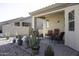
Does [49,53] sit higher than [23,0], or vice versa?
[23,0]

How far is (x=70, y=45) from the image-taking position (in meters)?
11.4

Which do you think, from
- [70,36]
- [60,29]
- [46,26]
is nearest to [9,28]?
[46,26]

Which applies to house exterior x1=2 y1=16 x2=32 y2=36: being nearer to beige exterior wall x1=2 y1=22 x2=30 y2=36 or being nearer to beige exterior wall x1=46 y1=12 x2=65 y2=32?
beige exterior wall x1=2 y1=22 x2=30 y2=36

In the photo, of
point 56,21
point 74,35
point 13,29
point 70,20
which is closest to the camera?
point 74,35

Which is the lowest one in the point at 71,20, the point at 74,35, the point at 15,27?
the point at 74,35

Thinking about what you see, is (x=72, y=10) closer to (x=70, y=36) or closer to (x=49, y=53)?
(x=70, y=36)

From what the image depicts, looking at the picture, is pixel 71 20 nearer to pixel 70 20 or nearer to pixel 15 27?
pixel 70 20

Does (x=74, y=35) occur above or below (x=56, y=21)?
below

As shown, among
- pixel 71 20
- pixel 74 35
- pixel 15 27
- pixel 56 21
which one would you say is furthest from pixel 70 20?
pixel 15 27

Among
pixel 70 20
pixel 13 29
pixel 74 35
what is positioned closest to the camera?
pixel 74 35

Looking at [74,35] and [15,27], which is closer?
[74,35]

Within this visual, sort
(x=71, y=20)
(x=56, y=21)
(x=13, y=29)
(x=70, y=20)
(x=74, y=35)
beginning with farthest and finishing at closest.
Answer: (x=13, y=29) → (x=56, y=21) → (x=70, y=20) → (x=71, y=20) → (x=74, y=35)

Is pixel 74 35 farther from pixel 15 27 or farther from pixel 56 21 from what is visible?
pixel 15 27

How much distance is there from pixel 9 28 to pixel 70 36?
551 inches
